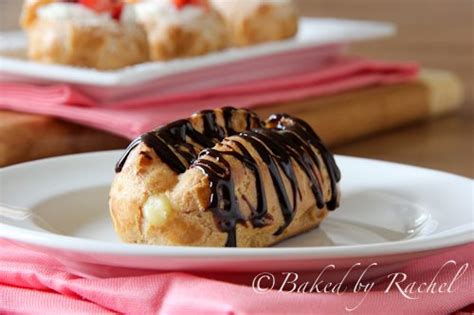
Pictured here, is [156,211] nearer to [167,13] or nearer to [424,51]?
[167,13]

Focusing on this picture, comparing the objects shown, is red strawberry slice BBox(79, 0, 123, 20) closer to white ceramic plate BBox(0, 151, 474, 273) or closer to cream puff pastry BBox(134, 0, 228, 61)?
cream puff pastry BBox(134, 0, 228, 61)

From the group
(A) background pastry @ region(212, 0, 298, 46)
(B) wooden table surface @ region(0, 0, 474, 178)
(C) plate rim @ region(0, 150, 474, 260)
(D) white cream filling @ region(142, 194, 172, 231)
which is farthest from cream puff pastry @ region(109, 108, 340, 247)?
(A) background pastry @ region(212, 0, 298, 46)

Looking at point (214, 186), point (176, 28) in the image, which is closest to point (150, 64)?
point (176, 28)

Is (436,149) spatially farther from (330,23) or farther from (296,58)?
(330,23)

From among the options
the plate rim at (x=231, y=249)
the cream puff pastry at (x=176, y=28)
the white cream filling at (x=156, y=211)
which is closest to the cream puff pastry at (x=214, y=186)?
the white cream filling at (x=156, y=211)

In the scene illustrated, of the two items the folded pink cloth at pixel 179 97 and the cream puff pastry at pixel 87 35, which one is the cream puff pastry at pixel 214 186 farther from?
the cream puff pastry at pixel 87 35

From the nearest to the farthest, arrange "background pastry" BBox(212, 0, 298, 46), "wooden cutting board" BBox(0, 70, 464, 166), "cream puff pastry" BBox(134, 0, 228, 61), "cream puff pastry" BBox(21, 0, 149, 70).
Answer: "wooden cutting board" BBox(0, 70, 464, 166) → "cream puff pastry" BBox(21, 0, 149, 70) → "cream puff pastry" BBox(134, 0, 228, 61) → "background pastry" BBox(212, 0, 298, 46)
